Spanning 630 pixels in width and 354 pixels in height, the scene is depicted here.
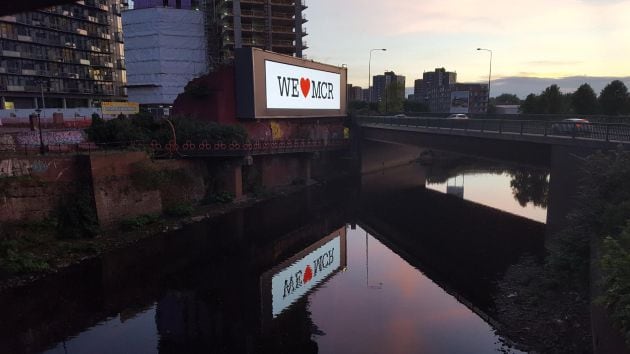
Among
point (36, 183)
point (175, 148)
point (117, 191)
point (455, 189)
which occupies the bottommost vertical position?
point (455, 189)

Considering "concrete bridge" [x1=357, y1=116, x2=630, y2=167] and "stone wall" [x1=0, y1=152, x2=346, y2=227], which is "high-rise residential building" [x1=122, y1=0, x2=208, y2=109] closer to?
"stone wall" [x1=0, y1=152, x2=346, y2=227]

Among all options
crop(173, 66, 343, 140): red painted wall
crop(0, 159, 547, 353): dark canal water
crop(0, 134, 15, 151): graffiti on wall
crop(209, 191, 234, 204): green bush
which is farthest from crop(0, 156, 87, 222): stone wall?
crop(173, 66, 343, 140): red painted wall

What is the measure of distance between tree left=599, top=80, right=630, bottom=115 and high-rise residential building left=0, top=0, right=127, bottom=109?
301 feet

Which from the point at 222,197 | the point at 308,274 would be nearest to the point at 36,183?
the point at 222,197

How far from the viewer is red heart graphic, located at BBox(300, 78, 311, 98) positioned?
5454cm

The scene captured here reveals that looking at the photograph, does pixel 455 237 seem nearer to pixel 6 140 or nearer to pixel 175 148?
pixel 175 148

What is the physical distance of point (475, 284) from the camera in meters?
23.1

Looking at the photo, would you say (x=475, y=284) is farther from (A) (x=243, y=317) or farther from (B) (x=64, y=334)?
(B) (x=64, y=334)

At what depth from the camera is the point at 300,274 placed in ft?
86.6

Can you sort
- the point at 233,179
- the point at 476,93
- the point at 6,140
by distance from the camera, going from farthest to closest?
the point at 476,93 → the point at 233,179 → the point at 6,140

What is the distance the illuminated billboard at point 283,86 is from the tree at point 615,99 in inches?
1655

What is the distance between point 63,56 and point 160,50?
→ 34895 millimetres

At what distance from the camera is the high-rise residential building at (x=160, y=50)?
75062mm

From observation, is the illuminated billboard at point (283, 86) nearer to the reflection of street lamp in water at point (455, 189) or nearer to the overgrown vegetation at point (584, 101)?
the reflection of street lamp in water at point (455, 189)
